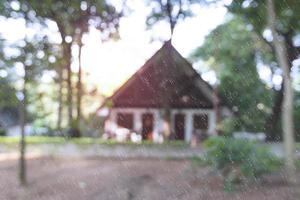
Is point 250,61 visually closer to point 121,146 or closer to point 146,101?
point 146,101

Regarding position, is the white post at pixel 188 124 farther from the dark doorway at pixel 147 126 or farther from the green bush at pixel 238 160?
the green bush at pixel 238 160

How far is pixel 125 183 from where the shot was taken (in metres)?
14.3

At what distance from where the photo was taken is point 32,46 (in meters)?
13.9

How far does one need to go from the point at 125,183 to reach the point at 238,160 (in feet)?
11.7

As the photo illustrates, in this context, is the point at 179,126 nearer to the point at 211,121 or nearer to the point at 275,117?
the point at 211,121

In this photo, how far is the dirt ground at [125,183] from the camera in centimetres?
1215

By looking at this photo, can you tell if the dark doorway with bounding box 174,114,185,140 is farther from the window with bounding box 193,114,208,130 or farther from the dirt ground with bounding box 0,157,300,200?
the dirt ground with bounding box 0,157,300,200

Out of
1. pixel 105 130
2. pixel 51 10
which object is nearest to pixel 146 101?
pixel 105 130

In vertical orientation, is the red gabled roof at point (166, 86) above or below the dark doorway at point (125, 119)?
above

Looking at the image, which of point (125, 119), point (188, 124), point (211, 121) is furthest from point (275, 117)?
point (125, 119)

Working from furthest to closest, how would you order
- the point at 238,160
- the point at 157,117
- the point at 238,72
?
1. the point at 238,72
2. the point at 157,117
3. the point at 238,160

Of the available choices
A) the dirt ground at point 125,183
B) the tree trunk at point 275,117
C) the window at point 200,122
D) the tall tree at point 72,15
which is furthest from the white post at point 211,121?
the dirt ground at point 125,183

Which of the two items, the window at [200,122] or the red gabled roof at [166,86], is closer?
the red gabled roof at [166,86]

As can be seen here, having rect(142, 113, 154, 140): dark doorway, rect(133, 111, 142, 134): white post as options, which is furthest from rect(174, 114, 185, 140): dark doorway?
rect(133, 111, 142, 134): white post
